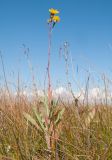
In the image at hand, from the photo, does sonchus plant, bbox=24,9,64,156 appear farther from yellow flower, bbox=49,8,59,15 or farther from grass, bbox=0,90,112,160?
yellow flower, bbox=49,8,59,15

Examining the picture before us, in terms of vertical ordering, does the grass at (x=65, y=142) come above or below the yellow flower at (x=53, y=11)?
below

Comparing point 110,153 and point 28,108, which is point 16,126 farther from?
point 28,108

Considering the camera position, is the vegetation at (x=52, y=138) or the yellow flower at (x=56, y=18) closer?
the vegetation at (x=52, y=138)

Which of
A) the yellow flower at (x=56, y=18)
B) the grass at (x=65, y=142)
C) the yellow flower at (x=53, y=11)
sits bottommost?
the grass at (x=65, y=142)

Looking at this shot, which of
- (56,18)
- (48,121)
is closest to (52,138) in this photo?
(48,121)


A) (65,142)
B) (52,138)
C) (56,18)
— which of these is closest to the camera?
(65,142)

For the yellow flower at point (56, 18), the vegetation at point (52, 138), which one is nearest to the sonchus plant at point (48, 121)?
the vegetation at point (52, 138)

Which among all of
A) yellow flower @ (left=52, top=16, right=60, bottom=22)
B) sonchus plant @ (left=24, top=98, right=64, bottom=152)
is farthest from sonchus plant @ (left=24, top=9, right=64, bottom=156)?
yellow flower @ (left=52, top=16, right=60, bottom=22)

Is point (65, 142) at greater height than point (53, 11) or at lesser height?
lesser

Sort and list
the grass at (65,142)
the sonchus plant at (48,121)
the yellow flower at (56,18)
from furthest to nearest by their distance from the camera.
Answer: the yellow flower at (56,18), the sonchus plant at (48,121), the grass at (65,142)

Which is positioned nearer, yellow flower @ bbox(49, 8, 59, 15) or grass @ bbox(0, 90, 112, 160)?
grass @ bbox(0, 90, 112, 160)

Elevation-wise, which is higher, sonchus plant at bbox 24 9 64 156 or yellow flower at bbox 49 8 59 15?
yellow flower at bbox 49 8 59 15

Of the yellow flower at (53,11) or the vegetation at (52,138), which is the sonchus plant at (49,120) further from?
the yellow flower at (53,11)

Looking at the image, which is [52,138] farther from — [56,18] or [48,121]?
[56,18]
